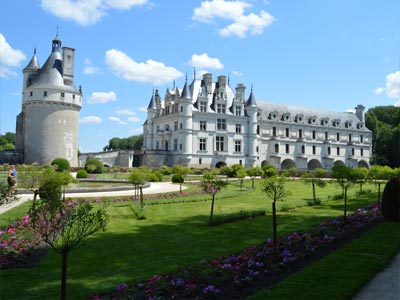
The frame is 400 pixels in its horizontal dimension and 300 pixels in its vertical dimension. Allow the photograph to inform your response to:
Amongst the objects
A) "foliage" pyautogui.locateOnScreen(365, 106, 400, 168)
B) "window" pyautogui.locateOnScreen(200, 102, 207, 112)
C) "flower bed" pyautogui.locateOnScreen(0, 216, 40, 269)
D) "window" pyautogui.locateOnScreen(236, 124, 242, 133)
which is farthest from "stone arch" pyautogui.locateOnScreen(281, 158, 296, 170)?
"flower bed" pyautogui.locateOnScreen(0, 216, 40, 269)

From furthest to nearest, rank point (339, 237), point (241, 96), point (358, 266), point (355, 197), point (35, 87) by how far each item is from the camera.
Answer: point (241, 96) < point (35, 87) < point (355, 197) < point (339, 237) < point (358, 266)

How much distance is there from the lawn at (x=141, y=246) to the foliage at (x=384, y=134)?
186ft

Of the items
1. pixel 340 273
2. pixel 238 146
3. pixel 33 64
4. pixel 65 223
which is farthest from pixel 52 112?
pixel 340 273

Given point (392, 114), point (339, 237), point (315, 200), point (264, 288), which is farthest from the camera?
point (392, 114)

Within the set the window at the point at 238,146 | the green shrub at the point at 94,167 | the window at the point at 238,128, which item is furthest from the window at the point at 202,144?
the green shrub at the point at 94,167

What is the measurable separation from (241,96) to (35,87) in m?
28.5

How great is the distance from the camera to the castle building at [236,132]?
49344mm

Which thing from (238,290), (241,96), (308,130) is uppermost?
(241,96)

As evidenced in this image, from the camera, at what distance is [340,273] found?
277 inches

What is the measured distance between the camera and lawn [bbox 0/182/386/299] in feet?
23.1

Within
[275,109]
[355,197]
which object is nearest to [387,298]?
[355,197]

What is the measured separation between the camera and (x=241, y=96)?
177 ft

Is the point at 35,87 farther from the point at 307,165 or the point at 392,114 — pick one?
the point at 392,114

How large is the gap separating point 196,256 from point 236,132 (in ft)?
148
